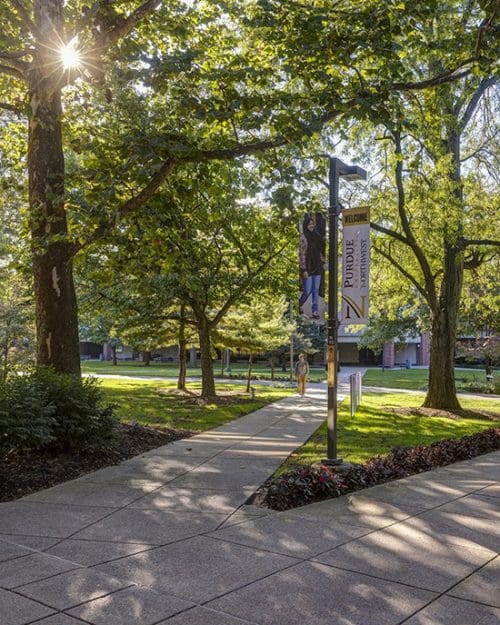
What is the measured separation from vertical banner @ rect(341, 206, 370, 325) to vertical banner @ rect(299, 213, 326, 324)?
0.28 metres

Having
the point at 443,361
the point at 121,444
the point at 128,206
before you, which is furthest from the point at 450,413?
the point at 128,206

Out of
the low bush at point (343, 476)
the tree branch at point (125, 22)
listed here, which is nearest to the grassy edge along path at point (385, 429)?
the low bush at point (343, 476)

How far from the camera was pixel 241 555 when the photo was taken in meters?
4.54

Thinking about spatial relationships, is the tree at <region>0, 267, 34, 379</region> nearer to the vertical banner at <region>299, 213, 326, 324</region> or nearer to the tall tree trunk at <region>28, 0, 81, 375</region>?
the tall tree trunk at <region>28, 0, 81, 375</region>

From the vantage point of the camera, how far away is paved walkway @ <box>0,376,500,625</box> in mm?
3562

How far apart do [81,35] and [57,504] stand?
977cm

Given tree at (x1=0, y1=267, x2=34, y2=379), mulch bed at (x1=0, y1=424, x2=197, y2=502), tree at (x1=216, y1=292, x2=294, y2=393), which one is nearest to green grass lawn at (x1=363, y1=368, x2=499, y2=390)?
tree at (x1=216, y1=292, x2=294, y2=393)

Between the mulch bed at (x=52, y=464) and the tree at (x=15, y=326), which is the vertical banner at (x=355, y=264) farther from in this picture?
the tree at (x=15, y=326)

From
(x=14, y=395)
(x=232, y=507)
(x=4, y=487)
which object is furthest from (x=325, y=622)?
(x=14, y=395)

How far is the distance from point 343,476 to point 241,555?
2557 mm

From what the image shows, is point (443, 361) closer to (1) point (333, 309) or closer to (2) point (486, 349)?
(1) point (333, 309)

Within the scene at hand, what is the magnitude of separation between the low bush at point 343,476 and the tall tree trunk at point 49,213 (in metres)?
4.73

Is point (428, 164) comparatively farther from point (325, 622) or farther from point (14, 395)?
point (325, 622)

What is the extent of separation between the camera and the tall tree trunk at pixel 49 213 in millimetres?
10023
